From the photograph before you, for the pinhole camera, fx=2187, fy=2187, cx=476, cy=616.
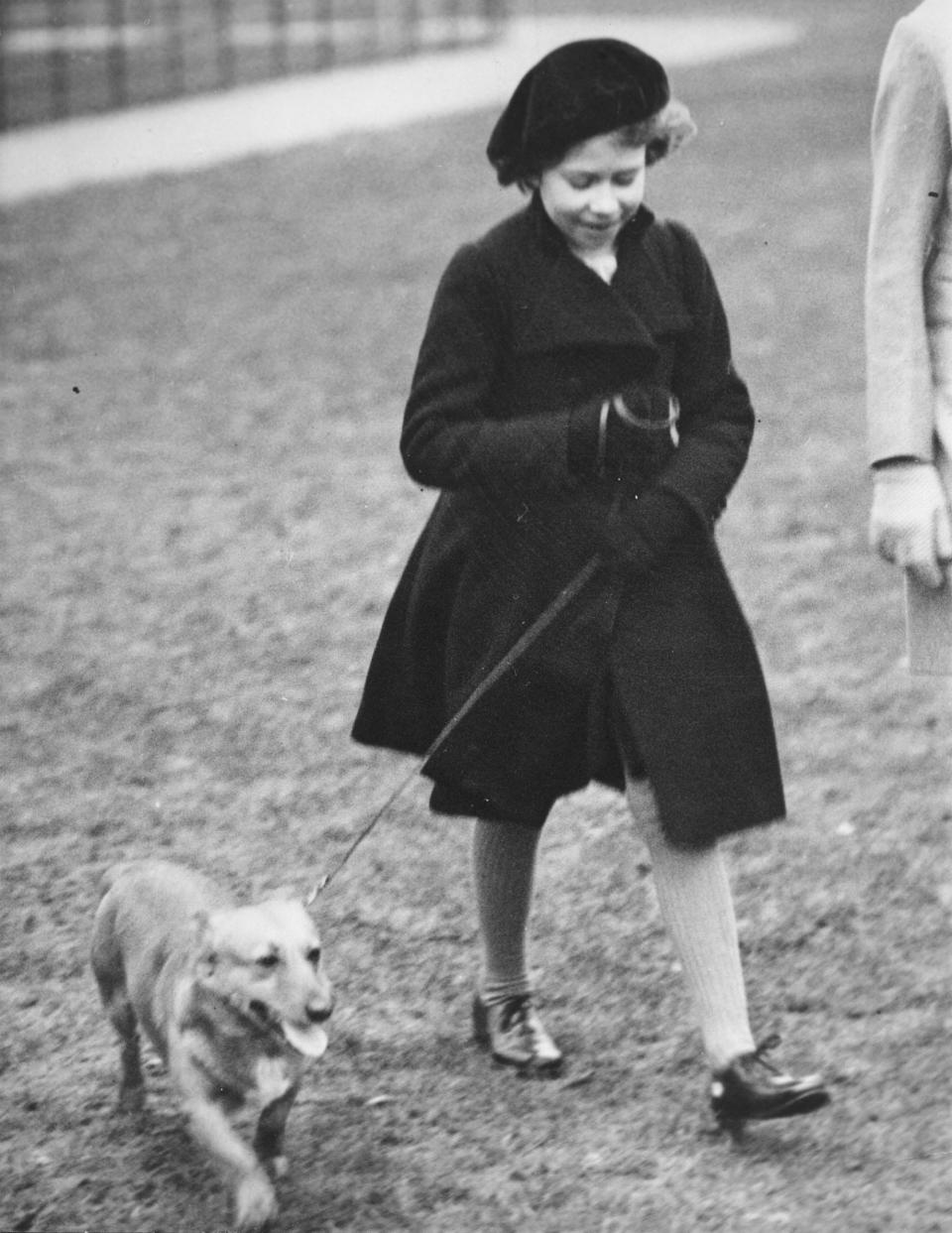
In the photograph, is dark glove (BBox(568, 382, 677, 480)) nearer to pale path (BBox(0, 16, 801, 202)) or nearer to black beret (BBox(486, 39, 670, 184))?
black beret (BBox(486, 39, 670, 184))

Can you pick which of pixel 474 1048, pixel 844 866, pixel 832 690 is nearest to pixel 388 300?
pixel 832 690

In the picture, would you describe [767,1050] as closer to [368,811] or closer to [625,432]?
[625,432]

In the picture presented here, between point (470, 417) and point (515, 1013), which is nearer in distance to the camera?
point (470, 417)

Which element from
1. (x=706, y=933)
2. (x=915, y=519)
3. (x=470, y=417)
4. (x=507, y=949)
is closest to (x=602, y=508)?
(x=470, y=417)

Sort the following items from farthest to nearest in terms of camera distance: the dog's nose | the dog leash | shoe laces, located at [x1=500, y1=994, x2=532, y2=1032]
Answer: shoe laces, located at [x1=500, y1=994, x2=532, y2=1032]
the dog leash
the dog's nose

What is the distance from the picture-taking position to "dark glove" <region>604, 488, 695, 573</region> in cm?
367

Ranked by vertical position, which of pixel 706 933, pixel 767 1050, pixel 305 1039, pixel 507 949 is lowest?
pixel 767 1050

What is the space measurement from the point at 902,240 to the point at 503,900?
4.69 feet

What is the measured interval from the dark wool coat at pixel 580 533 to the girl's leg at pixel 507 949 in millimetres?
207

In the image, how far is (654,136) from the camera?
363 centimetres

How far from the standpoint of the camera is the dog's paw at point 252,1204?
346 centimetres

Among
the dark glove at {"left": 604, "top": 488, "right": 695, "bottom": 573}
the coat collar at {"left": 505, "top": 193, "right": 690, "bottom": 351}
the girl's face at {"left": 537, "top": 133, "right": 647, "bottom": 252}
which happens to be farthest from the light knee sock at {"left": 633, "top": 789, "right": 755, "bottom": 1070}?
the girl's face at {"left": 537, "top": 133, "right": 647, "bottom": 252}

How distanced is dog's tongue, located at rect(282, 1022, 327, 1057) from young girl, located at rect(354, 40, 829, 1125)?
65 centimetres

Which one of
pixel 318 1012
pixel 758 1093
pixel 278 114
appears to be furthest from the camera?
pixel 278 114
